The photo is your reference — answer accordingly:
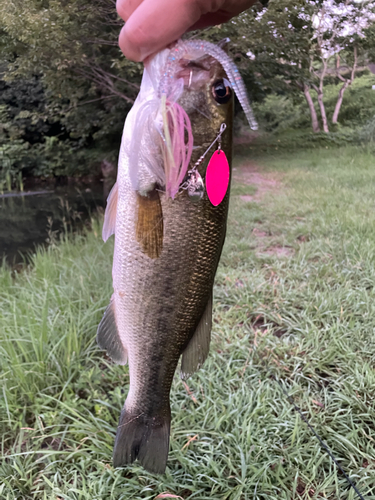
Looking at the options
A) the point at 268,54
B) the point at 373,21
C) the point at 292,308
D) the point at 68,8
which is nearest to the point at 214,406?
the point at 292,308

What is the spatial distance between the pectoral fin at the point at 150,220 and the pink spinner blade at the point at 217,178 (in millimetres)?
173

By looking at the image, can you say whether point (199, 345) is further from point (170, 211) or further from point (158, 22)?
point (158, 22)

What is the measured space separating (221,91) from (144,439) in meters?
1.33

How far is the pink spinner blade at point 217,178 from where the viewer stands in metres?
1.10

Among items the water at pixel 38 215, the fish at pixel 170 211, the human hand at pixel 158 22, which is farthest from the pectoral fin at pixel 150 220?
the water at pixel 38 215

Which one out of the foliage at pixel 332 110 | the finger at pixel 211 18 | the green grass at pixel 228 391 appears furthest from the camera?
the foliage at pixel 332 110

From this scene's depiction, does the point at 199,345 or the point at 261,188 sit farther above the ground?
the point at 199,345

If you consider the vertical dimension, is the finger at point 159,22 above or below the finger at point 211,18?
below

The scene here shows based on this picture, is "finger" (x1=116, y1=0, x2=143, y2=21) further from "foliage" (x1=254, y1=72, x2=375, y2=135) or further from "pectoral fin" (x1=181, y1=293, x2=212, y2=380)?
"foliage" (x1=254, y1=72, x2=375, y2=135)

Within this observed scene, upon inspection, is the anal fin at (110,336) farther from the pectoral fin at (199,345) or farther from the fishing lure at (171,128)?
the fishing lure at (171,128)

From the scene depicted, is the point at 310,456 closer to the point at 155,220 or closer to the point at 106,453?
the point at 106,453

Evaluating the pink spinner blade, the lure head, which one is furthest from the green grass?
the lure head

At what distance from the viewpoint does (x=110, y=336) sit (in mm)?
1341

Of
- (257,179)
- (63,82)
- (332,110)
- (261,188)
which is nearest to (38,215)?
(63,82)
